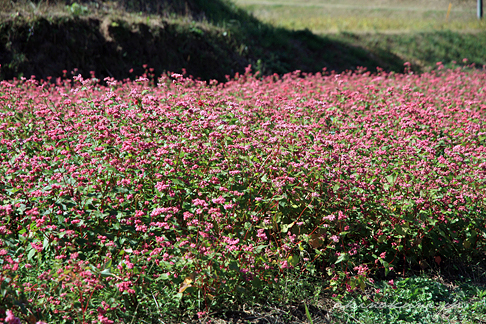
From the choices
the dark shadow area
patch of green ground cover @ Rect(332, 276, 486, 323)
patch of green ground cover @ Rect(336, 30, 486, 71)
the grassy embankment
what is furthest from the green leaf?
patch of green ground cover @ Rect(336, 30, 486, 71)

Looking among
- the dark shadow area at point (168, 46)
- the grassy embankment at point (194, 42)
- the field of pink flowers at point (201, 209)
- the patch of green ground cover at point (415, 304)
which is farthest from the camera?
the grassy embankment at point (194, 42)

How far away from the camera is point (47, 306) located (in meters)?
2.59

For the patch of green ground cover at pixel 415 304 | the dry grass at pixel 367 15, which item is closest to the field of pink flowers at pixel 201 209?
the patch of green ground cover at pixel 415 304

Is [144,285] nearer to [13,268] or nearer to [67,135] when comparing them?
[13,268]

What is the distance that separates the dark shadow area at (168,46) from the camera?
10867 mm

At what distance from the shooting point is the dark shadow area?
35.7 ft

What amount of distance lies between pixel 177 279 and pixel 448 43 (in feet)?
85.7

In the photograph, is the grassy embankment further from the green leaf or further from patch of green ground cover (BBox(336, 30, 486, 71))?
the green leaf

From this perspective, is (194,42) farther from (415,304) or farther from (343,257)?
(415,304)

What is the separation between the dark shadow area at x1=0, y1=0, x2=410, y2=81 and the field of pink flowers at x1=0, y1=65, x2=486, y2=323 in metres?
7.37

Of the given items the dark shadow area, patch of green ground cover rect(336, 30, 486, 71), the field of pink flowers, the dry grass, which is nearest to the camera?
the field of pink flowers

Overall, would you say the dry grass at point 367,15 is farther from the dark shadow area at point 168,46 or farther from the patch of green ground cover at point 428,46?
the dark shadow area at point 168,46

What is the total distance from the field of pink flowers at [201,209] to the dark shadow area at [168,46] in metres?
7.37

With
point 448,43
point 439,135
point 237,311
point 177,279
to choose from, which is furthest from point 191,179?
point 448,43
